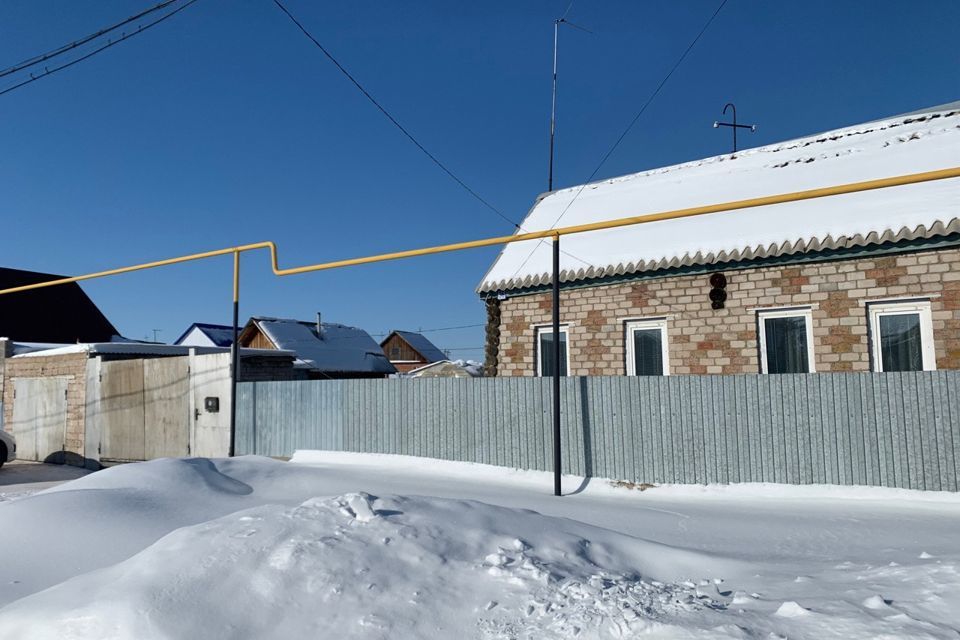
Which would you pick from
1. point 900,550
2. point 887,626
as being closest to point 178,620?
point 887,626

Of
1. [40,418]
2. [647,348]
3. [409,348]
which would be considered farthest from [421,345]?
[647,348]

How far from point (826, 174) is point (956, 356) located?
3566 mm

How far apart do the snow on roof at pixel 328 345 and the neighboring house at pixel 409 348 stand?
15.4 metres

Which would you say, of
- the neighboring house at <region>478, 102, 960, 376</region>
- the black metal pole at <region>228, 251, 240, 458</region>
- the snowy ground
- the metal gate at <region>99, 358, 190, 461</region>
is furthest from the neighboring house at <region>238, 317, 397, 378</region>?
the snowy ground

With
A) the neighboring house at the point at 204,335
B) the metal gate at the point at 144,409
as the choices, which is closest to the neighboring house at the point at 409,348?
the neighboring house at the point at 204,335

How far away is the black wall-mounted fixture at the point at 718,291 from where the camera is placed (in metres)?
9.80

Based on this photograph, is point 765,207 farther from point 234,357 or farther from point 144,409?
point 144,409

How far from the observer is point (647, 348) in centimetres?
1055

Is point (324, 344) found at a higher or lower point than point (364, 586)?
higher

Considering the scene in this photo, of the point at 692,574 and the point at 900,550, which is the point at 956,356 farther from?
the point at 692,574

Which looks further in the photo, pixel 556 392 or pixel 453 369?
pixel 453 369

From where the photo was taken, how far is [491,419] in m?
8.75

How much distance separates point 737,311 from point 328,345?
95.2 feet

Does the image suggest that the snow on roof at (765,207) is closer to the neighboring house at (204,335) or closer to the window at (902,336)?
the window at (902,336)
